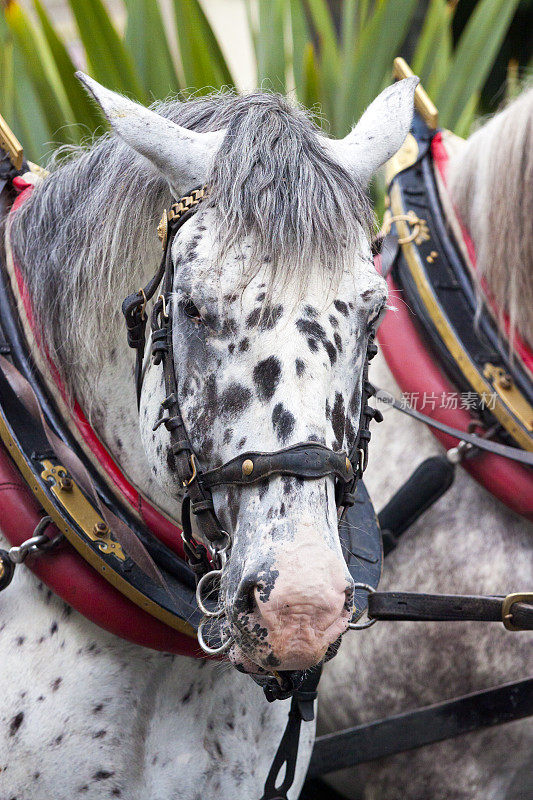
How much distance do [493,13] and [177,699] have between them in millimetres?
2175

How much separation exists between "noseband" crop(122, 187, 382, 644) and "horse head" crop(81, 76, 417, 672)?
0.04 ft

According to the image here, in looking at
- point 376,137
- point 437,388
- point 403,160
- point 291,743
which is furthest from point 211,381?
point 403,160

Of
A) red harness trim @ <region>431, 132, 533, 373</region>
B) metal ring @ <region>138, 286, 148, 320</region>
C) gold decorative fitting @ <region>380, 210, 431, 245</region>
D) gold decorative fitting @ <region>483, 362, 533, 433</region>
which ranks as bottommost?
gold decorative fitting @ <region>483, 362, 533, 433</region>

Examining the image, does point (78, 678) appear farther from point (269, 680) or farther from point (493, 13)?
point (493, 13)

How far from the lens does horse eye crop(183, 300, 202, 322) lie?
3.17 ft

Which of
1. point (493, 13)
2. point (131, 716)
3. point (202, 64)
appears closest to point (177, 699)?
point (131, 716)

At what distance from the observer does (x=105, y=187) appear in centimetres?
115

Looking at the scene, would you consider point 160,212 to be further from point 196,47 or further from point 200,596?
point 196,47

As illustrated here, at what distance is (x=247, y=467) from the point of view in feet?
2.96

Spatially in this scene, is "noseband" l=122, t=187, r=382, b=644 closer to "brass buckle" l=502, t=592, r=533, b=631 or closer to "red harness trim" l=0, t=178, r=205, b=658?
"red harness trim" l=0, t=178, r=205, b=658

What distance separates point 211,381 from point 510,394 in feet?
2.59

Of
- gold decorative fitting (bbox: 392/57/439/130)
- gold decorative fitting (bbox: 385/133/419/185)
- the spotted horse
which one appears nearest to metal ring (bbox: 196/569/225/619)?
Answer: the spotted horse

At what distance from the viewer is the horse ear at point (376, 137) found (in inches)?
43.7

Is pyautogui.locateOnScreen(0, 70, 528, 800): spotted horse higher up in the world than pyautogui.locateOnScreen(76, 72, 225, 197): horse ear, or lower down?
lower down
